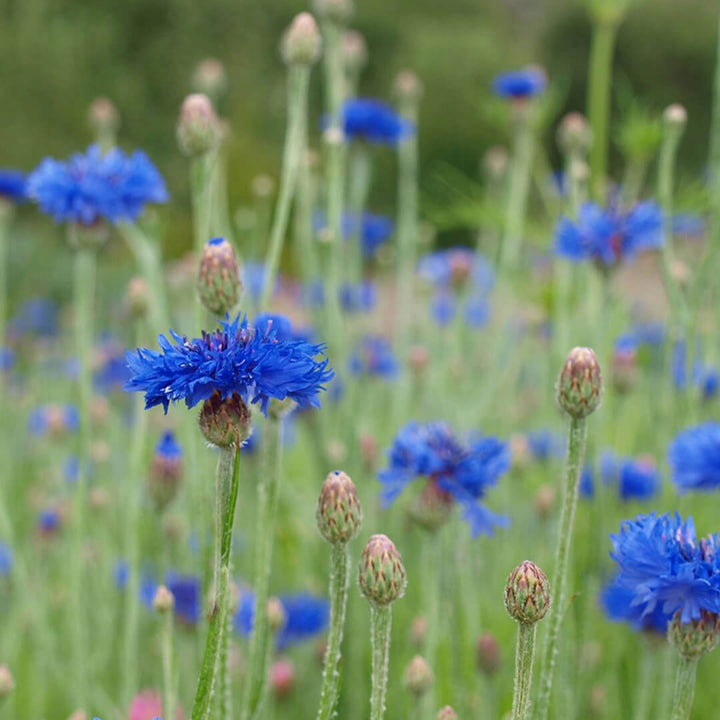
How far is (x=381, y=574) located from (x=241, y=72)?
1105 centimetres

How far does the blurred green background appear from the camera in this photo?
9398mm

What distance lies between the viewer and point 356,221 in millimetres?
2172

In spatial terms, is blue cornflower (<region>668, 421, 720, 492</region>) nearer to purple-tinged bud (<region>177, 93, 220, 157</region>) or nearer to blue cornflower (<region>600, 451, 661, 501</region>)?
blue cornflower (<region>600, 451, 661, 501</region>)

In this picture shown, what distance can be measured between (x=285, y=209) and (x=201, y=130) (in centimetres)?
14

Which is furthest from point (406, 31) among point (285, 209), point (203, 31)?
point (285, 209)

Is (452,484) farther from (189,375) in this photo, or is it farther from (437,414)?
(437,414)

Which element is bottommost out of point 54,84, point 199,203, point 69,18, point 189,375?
point 189,375

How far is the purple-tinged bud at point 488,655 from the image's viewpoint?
1.38 metres

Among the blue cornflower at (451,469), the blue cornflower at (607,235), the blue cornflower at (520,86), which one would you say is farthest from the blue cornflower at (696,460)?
the blue cornflower at (520,86)

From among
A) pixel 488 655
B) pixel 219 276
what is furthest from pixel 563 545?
pixel 488 655

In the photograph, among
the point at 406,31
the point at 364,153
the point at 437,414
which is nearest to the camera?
the point at 364,153

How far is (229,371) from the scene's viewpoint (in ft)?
2.55

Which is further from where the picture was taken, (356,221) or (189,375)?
(356,221)

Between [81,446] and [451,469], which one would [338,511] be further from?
[81,446]
